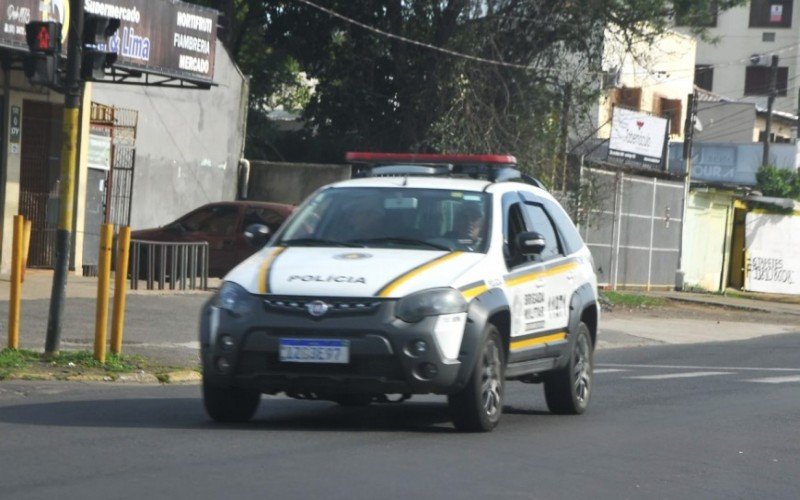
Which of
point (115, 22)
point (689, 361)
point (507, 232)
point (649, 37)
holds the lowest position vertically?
point (689, 361)

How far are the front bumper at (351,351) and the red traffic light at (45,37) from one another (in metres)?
4.45

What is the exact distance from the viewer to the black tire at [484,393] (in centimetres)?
976

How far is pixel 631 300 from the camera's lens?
31.5 m

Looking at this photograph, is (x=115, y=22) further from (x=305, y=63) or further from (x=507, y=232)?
(x=305, y=63)

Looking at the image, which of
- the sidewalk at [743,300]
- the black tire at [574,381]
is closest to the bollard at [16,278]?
the black tire at [574,381]

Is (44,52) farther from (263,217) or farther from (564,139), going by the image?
(564,139)

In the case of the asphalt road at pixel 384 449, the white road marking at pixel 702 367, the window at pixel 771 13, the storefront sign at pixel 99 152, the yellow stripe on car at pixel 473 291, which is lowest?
the white road marking at pixel 702 367

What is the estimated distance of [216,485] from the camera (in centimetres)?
739

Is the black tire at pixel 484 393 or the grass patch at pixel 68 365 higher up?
the black tire at pixel 484 393

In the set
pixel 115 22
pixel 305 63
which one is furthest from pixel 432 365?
pixel 305 63

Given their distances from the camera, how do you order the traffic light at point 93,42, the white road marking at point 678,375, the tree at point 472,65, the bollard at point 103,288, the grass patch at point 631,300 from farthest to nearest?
the tree at point 472,65
the grass patch at point 631,300
the white road marking at point 678,375
the traffic light at point 93,42
the bollard at point 103,288

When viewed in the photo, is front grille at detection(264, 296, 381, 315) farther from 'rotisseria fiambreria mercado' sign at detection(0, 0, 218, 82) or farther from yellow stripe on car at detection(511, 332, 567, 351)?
'rotisseria fiambreria mercado' sign at detection(0, 0, 218, 82)

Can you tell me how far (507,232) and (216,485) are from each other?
3964mm

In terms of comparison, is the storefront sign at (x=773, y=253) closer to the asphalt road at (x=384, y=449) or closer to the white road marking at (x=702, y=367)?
the white road marking at (x=702, y=367)
